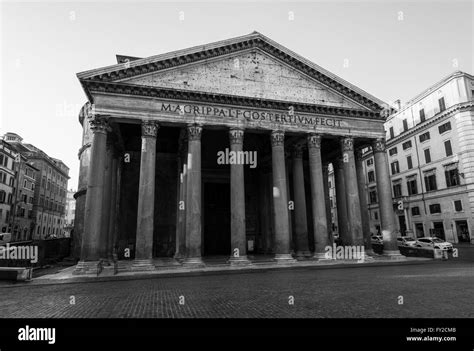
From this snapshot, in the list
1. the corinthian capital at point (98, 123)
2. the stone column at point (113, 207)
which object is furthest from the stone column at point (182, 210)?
the corinthian capital at point (98, 123)

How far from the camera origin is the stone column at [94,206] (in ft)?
52.9

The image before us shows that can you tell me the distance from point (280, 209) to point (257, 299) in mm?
10836

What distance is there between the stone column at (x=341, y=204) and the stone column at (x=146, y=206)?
14534 mm

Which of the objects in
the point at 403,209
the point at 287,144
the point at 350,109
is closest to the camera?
the point at 350,109

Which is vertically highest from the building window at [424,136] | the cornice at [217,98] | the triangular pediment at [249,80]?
the building window at [424,136]

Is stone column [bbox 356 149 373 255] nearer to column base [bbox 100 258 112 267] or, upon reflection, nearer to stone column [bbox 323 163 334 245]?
stone column [bbox 323 163 334 245]

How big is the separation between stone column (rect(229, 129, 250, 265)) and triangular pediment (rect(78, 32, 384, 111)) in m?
3.33

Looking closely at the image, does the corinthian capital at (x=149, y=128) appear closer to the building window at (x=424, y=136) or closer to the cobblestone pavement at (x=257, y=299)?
the cobblestone pavement at (x=257, y=299)

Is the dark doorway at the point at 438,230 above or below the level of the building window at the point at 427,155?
below
